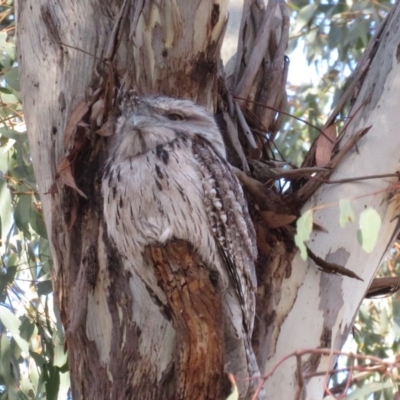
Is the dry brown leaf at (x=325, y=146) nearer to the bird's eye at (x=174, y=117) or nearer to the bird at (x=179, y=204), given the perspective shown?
the bird at (x=179, y=204)

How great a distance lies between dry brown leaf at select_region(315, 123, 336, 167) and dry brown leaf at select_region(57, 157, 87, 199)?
83cm

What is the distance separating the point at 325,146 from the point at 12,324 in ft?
5.01

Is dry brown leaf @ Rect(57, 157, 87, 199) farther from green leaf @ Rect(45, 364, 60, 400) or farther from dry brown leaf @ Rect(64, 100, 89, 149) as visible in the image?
green leaf @ Rect(45, 364, 60, 400)

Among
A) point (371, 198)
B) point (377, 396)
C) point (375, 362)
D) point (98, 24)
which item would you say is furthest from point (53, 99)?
point (377, 396)

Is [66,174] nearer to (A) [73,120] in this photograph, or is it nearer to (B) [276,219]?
(A) [73,120]

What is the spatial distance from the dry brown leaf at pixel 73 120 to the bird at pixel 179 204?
11 centimetres

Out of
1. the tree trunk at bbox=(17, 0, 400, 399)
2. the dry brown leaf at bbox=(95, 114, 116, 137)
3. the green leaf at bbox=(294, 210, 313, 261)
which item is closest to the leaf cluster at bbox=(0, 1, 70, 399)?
the tree trunk at bbox=(17, 0, 400, 399)

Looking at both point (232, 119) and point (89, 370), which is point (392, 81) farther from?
point (89, 370)

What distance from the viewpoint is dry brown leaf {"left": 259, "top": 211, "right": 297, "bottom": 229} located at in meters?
2.51

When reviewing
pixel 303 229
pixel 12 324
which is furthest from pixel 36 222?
pixel 303 229

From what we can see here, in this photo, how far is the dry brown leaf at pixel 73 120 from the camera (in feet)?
7.91

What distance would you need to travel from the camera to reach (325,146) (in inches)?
106

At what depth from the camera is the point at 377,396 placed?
3625 mm

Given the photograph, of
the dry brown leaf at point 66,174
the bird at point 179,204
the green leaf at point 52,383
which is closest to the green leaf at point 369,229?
the bird at point 179,204
